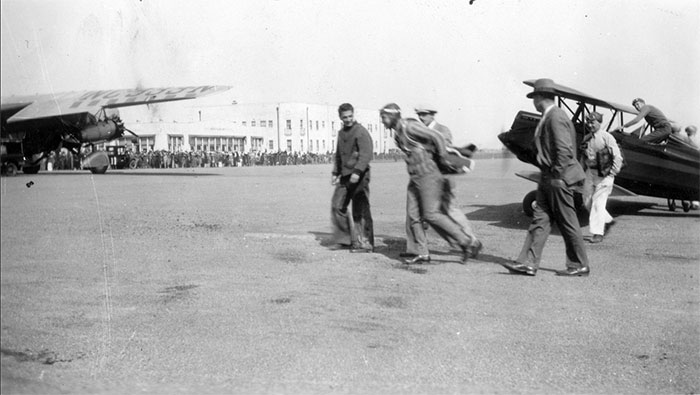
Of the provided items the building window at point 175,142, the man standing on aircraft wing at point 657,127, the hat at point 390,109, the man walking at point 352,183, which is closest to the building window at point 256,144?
the building window at point 175,142

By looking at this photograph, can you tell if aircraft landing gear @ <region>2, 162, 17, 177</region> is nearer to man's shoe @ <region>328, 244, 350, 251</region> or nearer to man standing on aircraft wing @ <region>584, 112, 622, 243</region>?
man's shoe @ <region>328, 244, 350, 251</region>

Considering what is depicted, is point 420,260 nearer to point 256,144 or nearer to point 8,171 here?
point 8,171

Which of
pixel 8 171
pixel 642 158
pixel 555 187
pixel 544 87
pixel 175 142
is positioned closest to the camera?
pixel 555 187

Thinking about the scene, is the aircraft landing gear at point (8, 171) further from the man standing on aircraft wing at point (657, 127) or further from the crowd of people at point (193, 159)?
the crowd of people at point (193, 159)

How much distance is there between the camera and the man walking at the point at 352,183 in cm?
684

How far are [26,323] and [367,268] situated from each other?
3.05 metres

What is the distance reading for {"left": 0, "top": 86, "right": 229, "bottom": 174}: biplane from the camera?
20.0 metres

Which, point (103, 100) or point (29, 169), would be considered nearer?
point (103, 100)

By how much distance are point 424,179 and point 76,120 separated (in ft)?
73.8

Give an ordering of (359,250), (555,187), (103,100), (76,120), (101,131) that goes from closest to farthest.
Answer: (555,187)
(359,250)
(103,100)
(76,120)
(101,131)

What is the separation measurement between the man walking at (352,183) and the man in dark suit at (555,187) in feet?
5.96

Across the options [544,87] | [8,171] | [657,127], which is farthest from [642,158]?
[8,171]

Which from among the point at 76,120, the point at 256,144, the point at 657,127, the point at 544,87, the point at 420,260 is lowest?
the point at 256,144

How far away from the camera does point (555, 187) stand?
5.66 m
